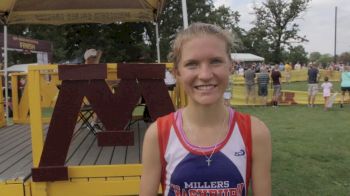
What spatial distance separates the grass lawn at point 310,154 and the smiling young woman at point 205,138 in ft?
13.2

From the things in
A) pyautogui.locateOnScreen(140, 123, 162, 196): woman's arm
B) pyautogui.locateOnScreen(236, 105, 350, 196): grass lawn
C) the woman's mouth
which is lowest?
pyautogui.locateOnScreen(236, 105, 350, 196): grass lawn

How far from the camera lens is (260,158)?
1814 millimetres

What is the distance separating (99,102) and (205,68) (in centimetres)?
240

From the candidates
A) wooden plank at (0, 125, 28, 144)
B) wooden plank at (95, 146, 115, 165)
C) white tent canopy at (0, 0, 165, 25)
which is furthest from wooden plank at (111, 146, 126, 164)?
white tent canopy at (0, 0, 165, 25)

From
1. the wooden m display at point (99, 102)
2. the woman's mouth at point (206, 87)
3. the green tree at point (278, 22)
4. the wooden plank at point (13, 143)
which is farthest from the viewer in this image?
the green tree at point (278, 22)

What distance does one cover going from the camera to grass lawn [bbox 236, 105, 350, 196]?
6016mm

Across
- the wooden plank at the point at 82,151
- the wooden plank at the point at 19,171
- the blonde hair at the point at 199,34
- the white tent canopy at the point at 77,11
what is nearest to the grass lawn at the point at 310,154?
the wooden plank at the point at 82,151

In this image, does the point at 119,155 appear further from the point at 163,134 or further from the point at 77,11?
the point at 77,11

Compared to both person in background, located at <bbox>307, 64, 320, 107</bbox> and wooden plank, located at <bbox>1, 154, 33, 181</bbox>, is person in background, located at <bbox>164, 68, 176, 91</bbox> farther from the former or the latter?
person in background, located at <bbox>307, 64, 320, 107</bbox>

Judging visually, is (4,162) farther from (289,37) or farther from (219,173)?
(289,37)

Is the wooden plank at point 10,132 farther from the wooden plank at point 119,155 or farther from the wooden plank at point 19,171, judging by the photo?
the wooden plank at point 119,155

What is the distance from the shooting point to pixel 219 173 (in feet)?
5.76

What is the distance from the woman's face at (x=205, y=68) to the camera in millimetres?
1725

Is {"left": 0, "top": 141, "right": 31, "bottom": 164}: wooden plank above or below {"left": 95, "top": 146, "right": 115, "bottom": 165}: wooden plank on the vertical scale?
below
